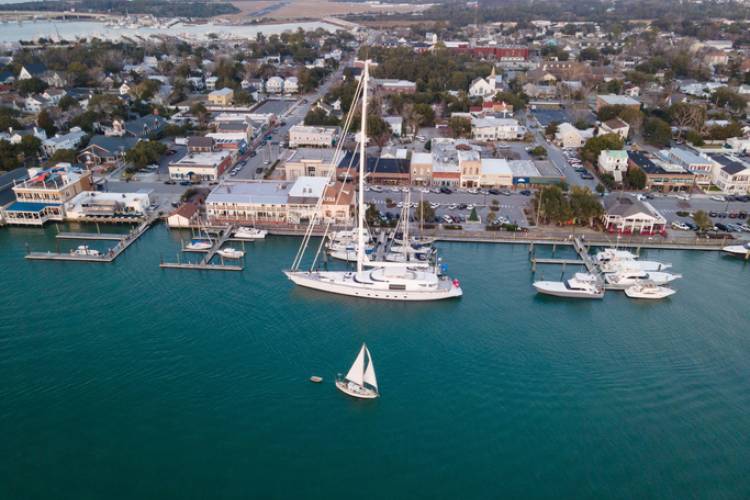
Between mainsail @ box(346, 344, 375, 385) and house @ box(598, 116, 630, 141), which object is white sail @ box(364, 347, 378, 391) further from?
house @ box(598, 116, 630, 141)

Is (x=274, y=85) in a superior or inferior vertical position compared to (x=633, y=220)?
superior

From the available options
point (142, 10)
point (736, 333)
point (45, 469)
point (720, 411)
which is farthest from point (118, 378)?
point (142, 10)

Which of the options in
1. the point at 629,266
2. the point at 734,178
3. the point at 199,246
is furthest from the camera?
the point at 734,178

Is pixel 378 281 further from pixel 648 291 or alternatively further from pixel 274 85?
pixel 274 85

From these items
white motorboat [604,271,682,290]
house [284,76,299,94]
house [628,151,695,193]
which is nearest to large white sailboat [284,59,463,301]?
white motorboat [604,271,682,290]

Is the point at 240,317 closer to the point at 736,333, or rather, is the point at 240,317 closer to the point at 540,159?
the point at 736,333

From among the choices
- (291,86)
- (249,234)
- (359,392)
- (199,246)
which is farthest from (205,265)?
(291,86)

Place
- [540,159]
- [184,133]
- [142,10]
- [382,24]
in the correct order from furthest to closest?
[142,10] → [382,24] → [184,133] → [540,159]

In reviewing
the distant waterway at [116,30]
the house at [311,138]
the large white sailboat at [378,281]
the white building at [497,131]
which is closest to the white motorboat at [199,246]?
the large white sailboat at [378,281]
